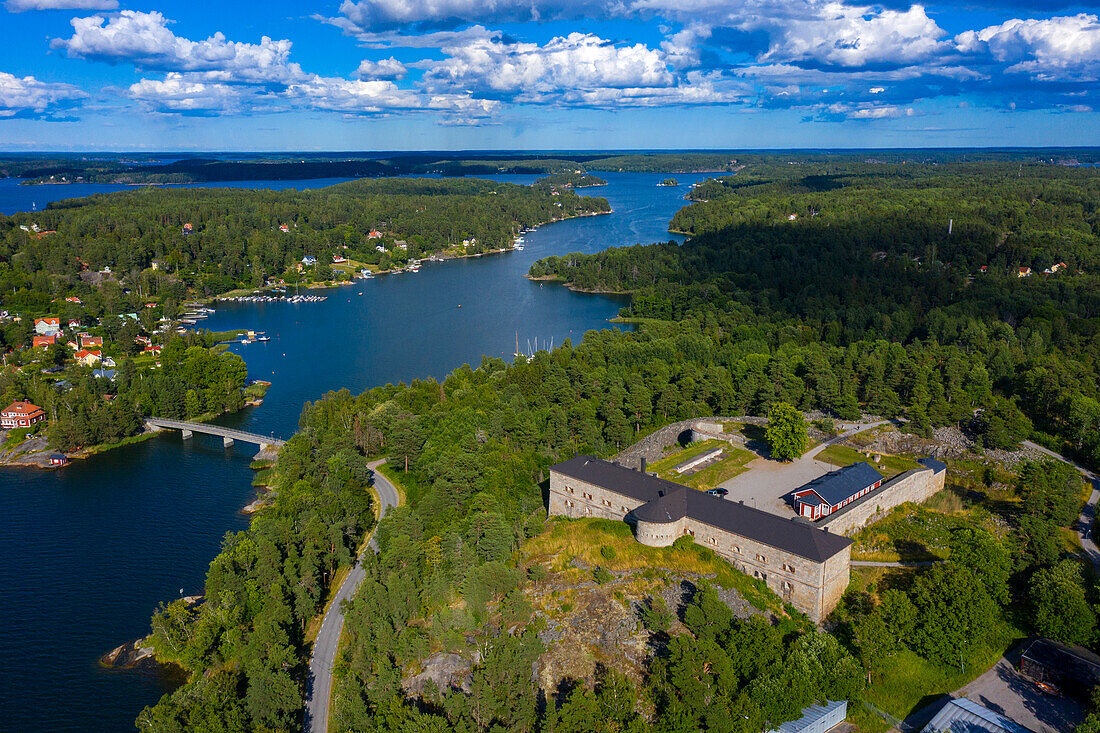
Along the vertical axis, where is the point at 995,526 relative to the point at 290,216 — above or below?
below

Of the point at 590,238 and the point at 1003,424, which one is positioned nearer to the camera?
the point at 1003,424

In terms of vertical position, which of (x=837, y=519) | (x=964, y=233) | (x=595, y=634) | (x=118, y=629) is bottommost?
(x=118, y=629)

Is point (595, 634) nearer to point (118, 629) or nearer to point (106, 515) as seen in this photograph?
point (118, 629)

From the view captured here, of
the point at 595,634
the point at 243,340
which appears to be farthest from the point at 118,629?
the point at 243,340

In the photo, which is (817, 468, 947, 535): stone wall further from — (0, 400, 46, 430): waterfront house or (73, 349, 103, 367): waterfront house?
(73, 349, 103, 367): waterfront house

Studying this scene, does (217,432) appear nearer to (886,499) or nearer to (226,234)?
(886,499)

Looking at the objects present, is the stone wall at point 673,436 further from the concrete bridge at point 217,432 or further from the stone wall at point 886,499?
the concrete bridge at point 217,432

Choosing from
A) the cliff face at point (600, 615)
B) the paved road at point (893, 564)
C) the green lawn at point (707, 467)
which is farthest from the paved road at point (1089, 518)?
the cliff face at point (600, 615)
